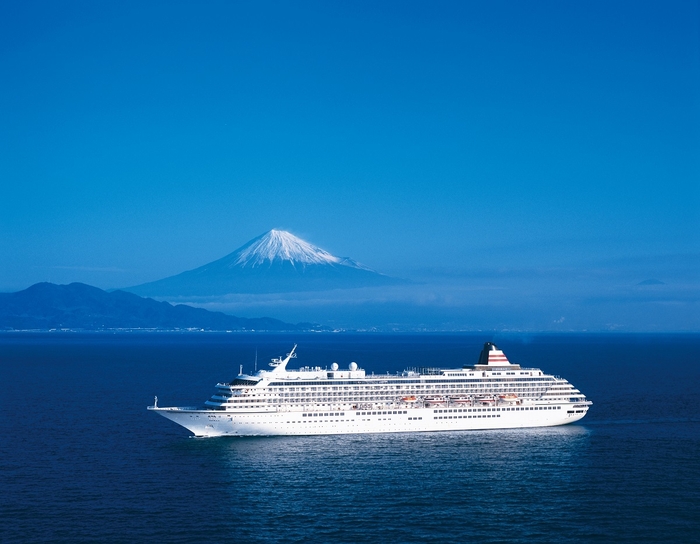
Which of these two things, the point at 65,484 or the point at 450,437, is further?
the point at 450,437

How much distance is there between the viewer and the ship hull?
180 ft

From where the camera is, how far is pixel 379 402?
189 ft

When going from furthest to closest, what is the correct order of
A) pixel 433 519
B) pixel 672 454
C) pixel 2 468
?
pixel 672 454 → pixel 2 468 → pixel 433 519

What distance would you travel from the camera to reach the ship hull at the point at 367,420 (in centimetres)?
5472

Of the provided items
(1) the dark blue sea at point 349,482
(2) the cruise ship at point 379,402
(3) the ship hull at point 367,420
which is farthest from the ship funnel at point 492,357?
(1) the dark blue sea at point 349,482

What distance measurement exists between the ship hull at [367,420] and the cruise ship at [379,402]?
67 millimetres

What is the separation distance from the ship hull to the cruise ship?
0.07 meters

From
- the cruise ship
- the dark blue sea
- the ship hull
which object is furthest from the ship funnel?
the dark blue sea

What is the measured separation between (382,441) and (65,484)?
20.8 metres

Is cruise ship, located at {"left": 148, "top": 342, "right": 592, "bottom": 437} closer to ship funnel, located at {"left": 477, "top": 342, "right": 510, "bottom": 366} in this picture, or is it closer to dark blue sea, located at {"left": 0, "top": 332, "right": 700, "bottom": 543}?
ship funnel, located at {"left": 477, "top": 342, "right": 510, "bottom": 366}

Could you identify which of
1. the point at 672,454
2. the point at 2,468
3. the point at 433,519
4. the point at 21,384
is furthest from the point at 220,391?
the point at 21,384

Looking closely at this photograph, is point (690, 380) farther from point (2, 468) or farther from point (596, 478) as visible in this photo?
point (2, 468)

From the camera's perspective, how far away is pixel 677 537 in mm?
32812

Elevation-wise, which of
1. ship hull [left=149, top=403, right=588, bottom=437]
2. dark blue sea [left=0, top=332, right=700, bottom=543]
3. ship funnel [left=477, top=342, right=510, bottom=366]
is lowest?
dark blue sea [left=0, top=332, right=700, bottom=543]
